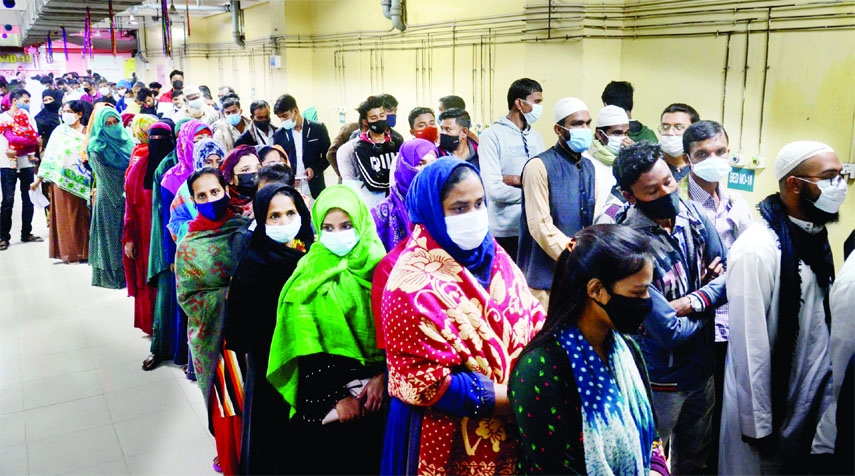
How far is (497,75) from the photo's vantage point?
6621 millimetres

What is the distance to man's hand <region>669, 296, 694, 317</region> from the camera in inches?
86.4

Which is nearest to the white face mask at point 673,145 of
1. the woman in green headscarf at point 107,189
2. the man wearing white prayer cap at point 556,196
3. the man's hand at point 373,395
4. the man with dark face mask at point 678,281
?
the man wearing white prayer cap at point 556,196

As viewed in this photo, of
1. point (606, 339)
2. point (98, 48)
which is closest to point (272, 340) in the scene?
point (606, 339)

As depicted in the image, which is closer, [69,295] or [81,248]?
[69,295]

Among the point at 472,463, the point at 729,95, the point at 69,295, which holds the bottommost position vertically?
the point at 69,295

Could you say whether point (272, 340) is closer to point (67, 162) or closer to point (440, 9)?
point (67, 162)

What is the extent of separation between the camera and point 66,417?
12.3 feet

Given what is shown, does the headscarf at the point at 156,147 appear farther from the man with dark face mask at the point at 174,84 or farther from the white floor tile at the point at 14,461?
the man with dark face mask at the point at 174,84

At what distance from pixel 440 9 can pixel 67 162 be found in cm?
403

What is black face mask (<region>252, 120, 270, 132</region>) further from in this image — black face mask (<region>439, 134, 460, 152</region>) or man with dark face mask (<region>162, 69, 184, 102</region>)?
man with dark face mask (<region>162, 69, 184, 102</region>)

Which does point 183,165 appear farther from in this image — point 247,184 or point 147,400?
point 147,400

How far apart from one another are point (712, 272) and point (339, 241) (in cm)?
130

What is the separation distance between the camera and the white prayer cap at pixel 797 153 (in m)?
2.21

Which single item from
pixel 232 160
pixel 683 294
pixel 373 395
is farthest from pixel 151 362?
pixel 683 294
